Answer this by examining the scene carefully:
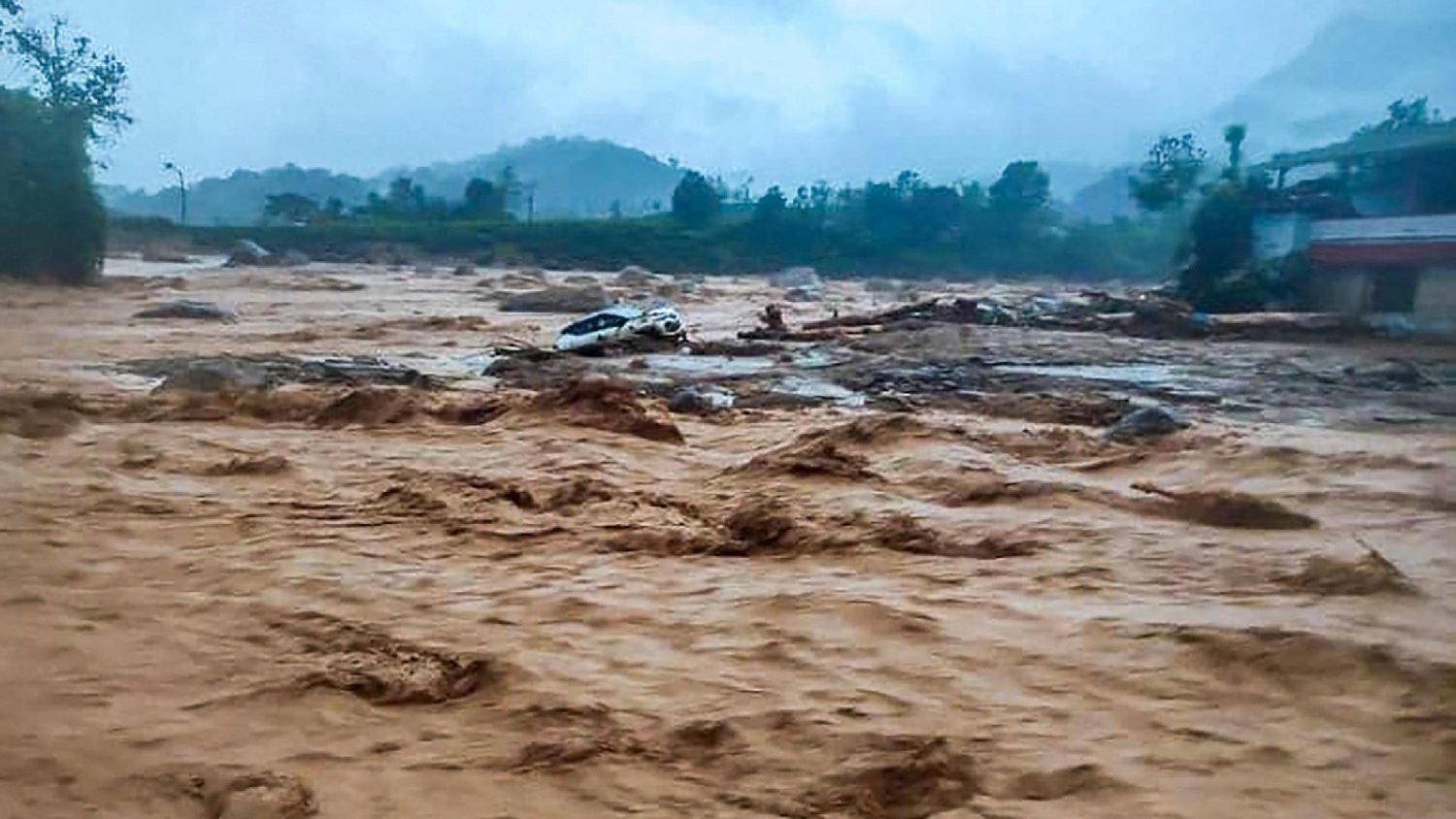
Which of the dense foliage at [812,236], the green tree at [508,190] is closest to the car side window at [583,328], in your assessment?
the dense foliage at [812,236]

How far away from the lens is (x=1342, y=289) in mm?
23031

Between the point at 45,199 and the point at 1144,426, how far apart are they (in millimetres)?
24764

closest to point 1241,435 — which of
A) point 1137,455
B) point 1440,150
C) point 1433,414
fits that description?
point 1137,455

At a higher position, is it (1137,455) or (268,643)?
(1137,455)

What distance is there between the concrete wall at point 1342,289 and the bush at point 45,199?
82.7 ft

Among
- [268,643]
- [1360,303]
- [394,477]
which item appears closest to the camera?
[268,643]

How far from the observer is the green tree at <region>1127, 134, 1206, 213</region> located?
1535 inches

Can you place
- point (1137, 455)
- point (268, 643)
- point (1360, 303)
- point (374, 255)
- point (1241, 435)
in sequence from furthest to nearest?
point (374, 255), point (1360, 303), point (1241, 435), point (1137, 455), point (268, 643)

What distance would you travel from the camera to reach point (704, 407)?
11180 millimetres

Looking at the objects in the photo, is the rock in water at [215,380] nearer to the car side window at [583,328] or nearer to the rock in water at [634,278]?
the car side window at [583,328]

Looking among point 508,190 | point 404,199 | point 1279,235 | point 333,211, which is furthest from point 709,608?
point 404,199

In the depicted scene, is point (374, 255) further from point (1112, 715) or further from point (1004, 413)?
point (1112, 715)

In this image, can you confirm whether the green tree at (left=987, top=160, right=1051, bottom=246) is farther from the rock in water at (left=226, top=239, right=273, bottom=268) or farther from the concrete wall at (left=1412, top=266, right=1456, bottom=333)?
the concrete wall at (left=1412, top=266, right=1456, bottom=333)

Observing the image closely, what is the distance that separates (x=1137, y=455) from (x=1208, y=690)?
4.73m
